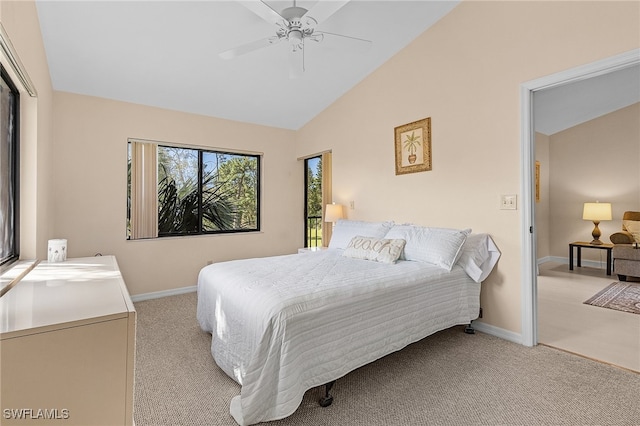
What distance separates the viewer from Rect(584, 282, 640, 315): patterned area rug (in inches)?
138

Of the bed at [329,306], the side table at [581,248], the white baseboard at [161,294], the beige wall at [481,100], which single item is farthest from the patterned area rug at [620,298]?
the white baseboard at [161,294]

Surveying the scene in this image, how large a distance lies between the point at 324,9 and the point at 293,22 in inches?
13.4

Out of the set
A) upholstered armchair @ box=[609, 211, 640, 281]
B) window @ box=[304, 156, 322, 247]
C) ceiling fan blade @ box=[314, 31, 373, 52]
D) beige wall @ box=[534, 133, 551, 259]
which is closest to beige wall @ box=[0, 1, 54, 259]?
ceiling fan blade @ box=[314, 31, 373, 52]

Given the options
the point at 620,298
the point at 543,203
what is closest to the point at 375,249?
the point at 620,298

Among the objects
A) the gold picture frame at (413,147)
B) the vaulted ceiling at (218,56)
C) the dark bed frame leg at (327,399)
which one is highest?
the vaulted ceiling at (218,56)

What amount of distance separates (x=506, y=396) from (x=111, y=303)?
2169 millimetres

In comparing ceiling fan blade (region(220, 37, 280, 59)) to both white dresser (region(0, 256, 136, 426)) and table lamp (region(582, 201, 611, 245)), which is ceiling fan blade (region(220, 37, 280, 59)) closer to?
white dresser (region(0, 256, 136, 426))

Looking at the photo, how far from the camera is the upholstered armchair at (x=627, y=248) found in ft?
14.4

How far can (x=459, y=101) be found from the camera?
3.10 meters

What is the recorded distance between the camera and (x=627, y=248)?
446 centimetres

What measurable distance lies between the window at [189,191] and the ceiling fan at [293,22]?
2190mm

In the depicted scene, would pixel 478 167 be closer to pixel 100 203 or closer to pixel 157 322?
pixel 157 322

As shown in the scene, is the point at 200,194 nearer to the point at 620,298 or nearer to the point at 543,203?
the point at 620,298

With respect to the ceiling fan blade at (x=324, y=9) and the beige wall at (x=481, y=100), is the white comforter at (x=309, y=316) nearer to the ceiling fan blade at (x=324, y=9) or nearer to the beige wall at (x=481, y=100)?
the beige wall at (x=481, y=100)
